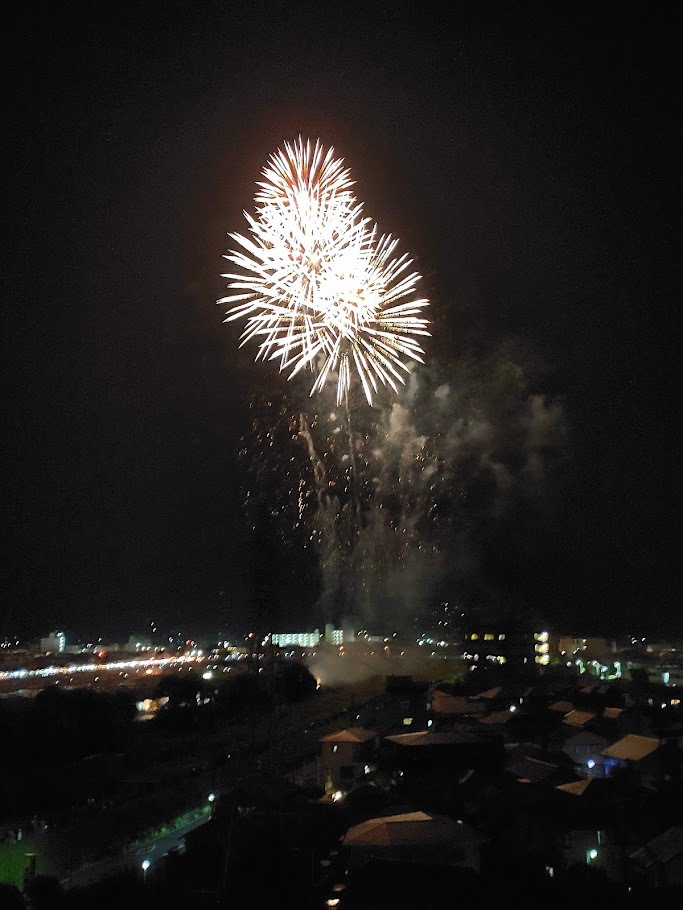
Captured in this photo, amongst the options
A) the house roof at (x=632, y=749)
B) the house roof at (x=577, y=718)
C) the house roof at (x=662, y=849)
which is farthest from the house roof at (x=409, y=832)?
the house roof at (x=577, y=718)

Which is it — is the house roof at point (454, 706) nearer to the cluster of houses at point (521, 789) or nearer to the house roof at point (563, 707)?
the cluster of houses at point (521, 789)

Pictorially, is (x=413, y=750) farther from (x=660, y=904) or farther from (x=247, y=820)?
(x=660, y=904)

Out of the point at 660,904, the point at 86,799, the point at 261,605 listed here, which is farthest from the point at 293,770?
the point at 261,605

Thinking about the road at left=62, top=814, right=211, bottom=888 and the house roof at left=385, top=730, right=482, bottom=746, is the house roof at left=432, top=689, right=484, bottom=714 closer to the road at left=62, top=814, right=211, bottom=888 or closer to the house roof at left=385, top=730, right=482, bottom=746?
the house roof at left=385, top=730, right=482, bottom=746

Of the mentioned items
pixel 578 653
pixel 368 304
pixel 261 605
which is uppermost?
pixel 368 304

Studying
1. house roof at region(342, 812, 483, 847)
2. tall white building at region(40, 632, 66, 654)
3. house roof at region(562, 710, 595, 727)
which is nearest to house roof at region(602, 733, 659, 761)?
house roof at region(562, 710, 595, 727)

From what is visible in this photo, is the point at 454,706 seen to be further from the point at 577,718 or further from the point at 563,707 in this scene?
the point at 577,718
